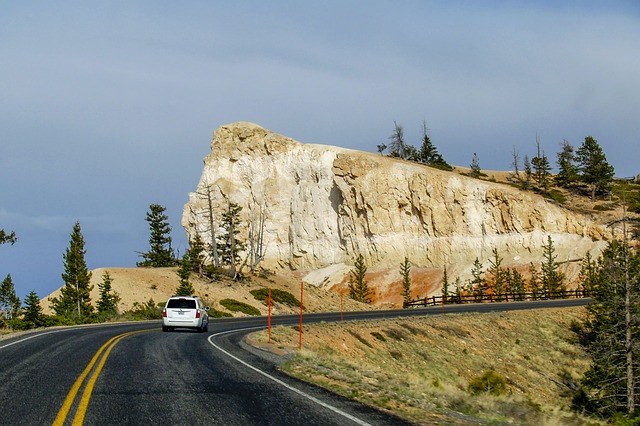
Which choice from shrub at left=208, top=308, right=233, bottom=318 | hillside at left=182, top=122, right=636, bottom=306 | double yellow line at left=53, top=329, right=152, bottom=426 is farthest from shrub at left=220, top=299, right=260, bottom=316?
double yellow line at left=53, top=329, right=152, bottom=426

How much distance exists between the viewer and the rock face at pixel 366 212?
88062 mm

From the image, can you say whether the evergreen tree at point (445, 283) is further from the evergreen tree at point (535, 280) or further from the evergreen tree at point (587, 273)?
the evergreen tree at point (587, 273)

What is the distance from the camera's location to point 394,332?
35.8 metres

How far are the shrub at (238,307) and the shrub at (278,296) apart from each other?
559 cm

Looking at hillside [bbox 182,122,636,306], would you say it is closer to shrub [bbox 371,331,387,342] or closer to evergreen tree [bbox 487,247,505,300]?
evergreen tree [bbox 487,247,505,300]

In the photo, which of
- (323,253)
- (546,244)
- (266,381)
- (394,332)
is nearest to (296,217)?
(323,253)

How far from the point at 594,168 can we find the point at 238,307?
268ft

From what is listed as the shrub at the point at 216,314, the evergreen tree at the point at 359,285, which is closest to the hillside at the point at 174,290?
the shrub at the point at 216,314

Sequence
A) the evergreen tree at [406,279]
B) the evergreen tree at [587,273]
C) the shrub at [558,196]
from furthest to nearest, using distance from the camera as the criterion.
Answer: the shrub at [558,196]
the evergreen tree at [406,279]
the evergreen tree at [587,273]

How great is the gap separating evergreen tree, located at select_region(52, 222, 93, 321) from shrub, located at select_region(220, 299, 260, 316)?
512 inches

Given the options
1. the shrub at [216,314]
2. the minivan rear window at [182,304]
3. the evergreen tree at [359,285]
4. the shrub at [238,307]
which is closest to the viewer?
the minivan rear window at [182,304]

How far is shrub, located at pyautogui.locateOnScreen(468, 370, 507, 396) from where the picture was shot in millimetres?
30403

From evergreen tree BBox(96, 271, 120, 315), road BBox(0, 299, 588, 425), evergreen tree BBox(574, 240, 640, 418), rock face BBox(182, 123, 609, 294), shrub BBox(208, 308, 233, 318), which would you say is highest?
rock face BBox(182, 123, 609, 294)

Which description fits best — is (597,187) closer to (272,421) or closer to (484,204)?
(484,204)
